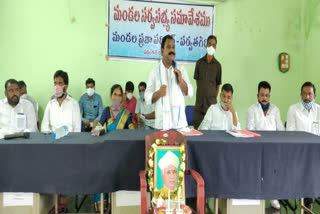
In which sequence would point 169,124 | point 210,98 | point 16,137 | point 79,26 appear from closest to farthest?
point 16,137 < point 169,124 < point 210,98 < point 79,26

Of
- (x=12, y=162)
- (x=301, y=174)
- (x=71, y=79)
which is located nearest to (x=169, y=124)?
(x=301, y=174)

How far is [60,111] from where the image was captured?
2992 millimetres

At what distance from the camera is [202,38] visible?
5.14m

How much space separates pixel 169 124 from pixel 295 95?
12.8ft

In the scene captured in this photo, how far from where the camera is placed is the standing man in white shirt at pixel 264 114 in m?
3.14

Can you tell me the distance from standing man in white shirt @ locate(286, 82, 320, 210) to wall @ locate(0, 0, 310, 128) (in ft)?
6.91

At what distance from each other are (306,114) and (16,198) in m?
3.10

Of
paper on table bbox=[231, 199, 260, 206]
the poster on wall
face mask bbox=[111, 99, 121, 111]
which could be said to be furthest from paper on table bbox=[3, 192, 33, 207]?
the poster on wall

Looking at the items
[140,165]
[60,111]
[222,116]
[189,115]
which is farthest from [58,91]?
[189,115]

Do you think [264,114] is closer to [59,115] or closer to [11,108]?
[59,115]

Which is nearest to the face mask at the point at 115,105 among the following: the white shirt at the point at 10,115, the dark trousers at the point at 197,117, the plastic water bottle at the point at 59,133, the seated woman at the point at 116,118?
the seated woman at the point at 116,118

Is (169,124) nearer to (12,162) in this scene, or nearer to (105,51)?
(12,162)

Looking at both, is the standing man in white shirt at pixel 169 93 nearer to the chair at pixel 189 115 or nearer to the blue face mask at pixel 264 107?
the blue face mask at pixel 264 107

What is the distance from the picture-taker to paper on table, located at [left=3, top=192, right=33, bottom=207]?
6.82 ft
